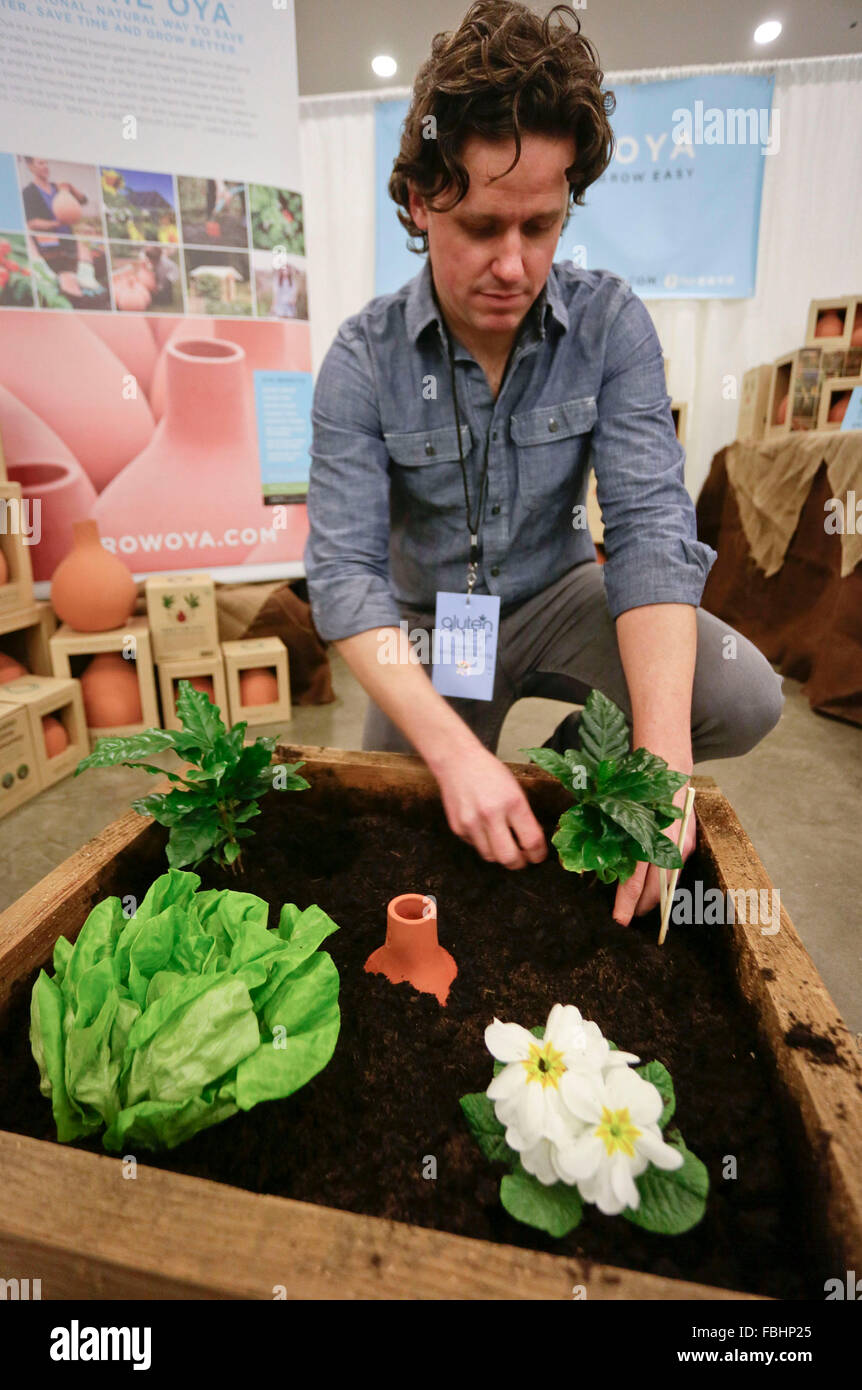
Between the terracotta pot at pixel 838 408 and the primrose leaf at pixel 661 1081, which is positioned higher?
the terracotta pot at pixel 838 408

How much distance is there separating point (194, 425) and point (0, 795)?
144 centimetres

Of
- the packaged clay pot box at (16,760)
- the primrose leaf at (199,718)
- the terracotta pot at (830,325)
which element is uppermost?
the terracotta pot at (830,325)

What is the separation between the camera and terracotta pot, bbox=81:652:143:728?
92.4 inches

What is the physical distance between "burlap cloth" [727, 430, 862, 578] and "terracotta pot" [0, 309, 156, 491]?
2.37 meters

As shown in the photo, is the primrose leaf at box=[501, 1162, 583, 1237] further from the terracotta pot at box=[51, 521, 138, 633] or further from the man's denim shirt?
the terracotta pot at box=[51, 521, 138, 633]

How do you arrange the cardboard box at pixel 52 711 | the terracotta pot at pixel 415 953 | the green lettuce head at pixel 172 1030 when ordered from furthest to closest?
the cardboard box at pixel 52 711 → the terracotta pot at pixel 415 953 → the green lettuce head at pixel 172 1030

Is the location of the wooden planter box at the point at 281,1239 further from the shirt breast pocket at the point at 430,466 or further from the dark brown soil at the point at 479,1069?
the shirt breast pocket at the point at 430,466

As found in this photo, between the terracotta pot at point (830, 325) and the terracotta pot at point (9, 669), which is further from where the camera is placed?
the terracotta pot at point (830, 325)

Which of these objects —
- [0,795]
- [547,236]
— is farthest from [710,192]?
[0,795]

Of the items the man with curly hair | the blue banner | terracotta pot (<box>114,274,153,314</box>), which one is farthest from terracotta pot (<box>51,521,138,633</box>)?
the blue banner

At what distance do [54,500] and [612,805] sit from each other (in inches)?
92.7

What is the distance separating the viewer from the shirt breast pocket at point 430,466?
4.29 feet

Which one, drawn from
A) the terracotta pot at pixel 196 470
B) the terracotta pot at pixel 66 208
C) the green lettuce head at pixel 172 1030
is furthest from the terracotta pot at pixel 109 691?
the green lettuce head at pixel 172 1030

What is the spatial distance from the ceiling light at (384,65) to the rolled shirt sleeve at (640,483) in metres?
3.23
